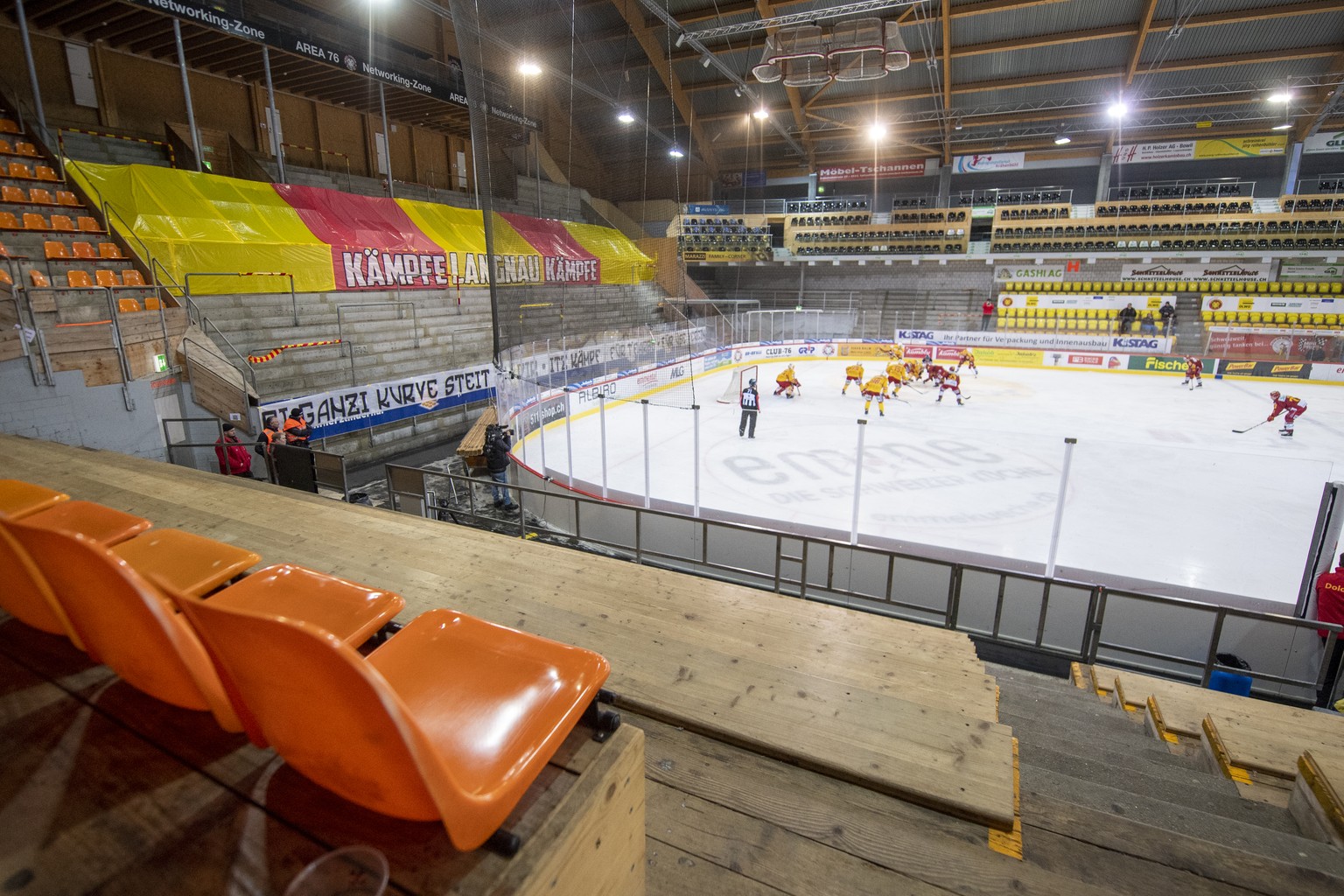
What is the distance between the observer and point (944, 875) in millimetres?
1656

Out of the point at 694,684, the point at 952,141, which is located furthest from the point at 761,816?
the point at 952,141

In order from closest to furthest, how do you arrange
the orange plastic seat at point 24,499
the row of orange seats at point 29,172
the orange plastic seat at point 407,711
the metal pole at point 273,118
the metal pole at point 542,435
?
the orange plastic seat at point 407,711, the orange plastic seat at point 24,499, the metal pole at point 542,435, the row of orange seats at point 29,172, the metal pole at point 273,118

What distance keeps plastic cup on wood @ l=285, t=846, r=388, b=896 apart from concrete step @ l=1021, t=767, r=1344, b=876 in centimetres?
200

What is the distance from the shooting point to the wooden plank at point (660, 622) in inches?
80.7

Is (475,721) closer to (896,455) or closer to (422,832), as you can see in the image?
(422,832)

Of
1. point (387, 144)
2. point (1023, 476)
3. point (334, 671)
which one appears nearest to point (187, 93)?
point (387, 144)

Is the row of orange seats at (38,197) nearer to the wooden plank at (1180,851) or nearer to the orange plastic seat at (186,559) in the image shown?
the orange plastic seat at (186,559)

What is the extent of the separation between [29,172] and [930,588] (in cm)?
1626

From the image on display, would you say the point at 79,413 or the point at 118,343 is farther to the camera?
the point at 118,343

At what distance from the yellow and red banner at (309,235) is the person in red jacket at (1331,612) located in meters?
10.6

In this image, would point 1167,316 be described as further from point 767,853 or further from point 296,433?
point 767,853

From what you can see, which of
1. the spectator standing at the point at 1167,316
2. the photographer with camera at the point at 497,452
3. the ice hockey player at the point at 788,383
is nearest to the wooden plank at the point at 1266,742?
the photographer with camera at the point at 497,452

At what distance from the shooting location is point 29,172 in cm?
1105

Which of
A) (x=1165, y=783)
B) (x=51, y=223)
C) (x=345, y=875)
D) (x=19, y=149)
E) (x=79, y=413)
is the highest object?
(x=19, y=149)
